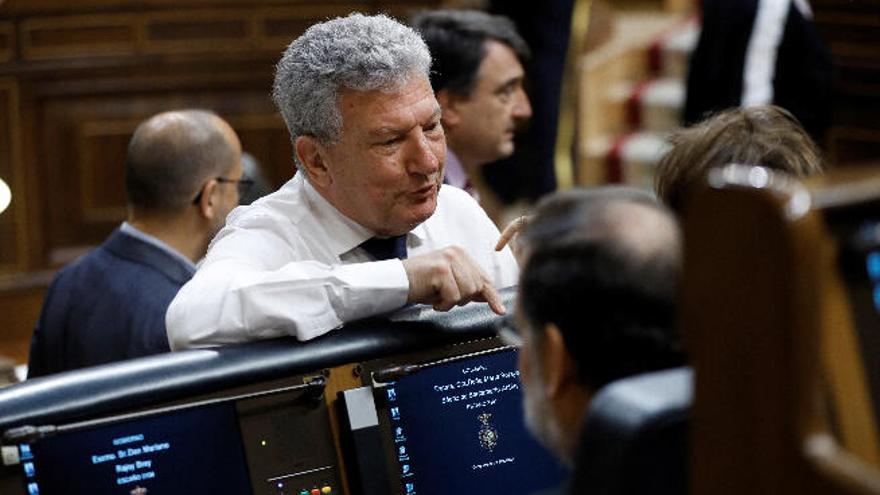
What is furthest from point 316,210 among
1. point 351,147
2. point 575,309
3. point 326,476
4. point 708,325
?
point 708,325

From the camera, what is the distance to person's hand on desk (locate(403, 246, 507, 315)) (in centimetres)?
200

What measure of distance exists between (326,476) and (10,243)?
4141 millimetres

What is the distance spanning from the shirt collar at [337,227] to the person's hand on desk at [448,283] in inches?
11.7

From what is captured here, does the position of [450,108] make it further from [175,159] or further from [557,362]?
[557,362]

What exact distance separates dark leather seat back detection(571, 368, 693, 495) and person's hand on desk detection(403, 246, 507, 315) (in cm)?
77

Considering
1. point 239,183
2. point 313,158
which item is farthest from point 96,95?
point 313,158

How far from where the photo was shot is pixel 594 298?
1.30 m

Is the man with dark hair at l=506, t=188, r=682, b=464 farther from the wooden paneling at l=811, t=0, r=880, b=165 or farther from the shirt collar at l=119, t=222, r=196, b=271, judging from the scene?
the wooden paneling at l=811, t=0, r=880, b=165

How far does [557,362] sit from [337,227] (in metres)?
1.04

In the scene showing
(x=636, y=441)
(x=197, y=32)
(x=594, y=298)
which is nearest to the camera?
(x=636, y=441)

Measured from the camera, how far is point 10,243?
225 inches

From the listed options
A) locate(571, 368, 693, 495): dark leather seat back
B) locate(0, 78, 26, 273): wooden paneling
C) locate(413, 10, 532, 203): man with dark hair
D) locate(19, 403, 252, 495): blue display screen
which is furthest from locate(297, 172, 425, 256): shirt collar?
locate(0, 78, 26, 273): wooden paneling

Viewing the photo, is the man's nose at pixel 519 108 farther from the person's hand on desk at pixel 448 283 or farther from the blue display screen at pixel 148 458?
the blue display screen at pixel 148 458

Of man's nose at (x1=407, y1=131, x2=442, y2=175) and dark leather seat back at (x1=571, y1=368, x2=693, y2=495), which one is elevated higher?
man's nose at (x1=407, y1=131, x2=442, y2=175)
